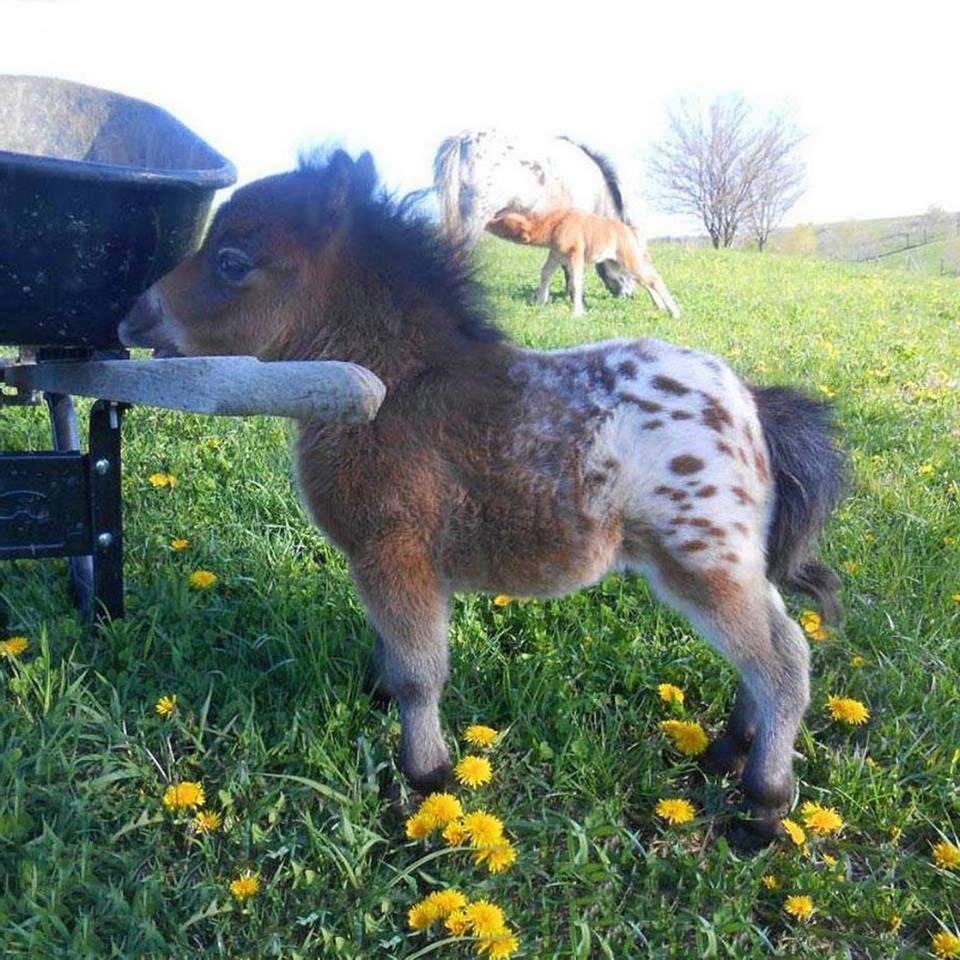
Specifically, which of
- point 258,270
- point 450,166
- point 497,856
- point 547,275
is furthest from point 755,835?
point 547,275

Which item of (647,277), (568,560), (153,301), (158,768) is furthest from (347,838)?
(647,277)

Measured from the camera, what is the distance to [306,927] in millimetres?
2037

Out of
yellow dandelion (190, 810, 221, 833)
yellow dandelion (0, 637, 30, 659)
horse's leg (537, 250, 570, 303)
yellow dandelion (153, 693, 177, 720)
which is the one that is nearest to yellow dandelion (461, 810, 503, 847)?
yellow dandelion (190, 810, 221, 833)

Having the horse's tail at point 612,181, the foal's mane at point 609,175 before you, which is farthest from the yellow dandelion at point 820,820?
the foal's mane at point 609,175

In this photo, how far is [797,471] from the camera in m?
2.53

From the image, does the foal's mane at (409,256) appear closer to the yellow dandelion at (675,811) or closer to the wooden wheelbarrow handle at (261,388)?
the wooden wheelbarrow handle at (261,388)

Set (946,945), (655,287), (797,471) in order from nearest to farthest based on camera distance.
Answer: (946,945), (797,471), (655,287)

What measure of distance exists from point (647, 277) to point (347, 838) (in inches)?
412

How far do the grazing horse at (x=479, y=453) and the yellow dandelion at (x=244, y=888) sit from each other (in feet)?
1.67

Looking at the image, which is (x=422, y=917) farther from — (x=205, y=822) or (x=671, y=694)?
(x=671, y=694)

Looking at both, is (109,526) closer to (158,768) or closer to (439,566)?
(158,768)

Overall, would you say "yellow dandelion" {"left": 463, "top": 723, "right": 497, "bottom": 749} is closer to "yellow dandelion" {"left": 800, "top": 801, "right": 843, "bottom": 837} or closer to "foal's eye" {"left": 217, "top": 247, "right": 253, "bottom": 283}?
"yellow dandelion" {"left": 800, "top": 801, "right": 843, "bottom": 837}

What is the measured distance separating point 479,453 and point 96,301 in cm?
115

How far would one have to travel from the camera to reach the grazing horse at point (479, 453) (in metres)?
2.38
